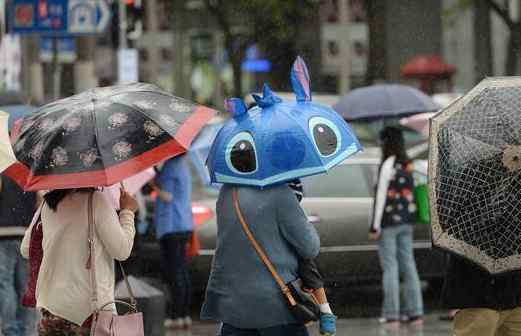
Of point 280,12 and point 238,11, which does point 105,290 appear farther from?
point 238,11

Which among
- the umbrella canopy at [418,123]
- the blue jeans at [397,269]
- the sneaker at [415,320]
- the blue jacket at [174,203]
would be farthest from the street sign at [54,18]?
the sneaker at [415,320]

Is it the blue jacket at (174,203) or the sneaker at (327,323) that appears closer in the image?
the sneaker at (327,323)

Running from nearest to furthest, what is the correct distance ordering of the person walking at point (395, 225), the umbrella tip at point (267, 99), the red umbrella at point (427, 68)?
1. the umbrella tip at point (267, 99)
2. the person walking at point (395, 225)
3. the red umbrella at point (427, 68)

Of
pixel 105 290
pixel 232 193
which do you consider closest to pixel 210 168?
pixel 232 193

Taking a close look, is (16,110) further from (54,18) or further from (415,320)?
(54,18)

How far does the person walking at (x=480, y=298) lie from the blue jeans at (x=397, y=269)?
599 centimetres

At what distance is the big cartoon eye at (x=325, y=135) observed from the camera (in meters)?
7.04

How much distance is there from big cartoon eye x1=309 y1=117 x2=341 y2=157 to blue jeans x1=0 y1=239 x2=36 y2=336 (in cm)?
368

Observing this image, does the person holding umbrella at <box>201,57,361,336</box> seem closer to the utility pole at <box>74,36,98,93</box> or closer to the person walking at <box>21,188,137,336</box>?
the person walking at <box>21,188,137,336</box>

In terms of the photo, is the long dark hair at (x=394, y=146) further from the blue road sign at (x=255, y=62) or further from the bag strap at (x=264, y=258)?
the blue road sign at (x=255, y=62)

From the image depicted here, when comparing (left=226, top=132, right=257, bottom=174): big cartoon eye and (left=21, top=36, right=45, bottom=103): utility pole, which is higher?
(left=226, top=132, right=257, bottom=174): big cartoon eye

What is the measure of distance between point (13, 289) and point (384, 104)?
5.27 meters

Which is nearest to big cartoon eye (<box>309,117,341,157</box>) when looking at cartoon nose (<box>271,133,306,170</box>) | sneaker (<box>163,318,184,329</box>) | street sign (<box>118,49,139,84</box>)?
cartoon nose (<box>271,133,306,170</box>)

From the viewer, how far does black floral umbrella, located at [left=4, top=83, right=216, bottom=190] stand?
6953mm
